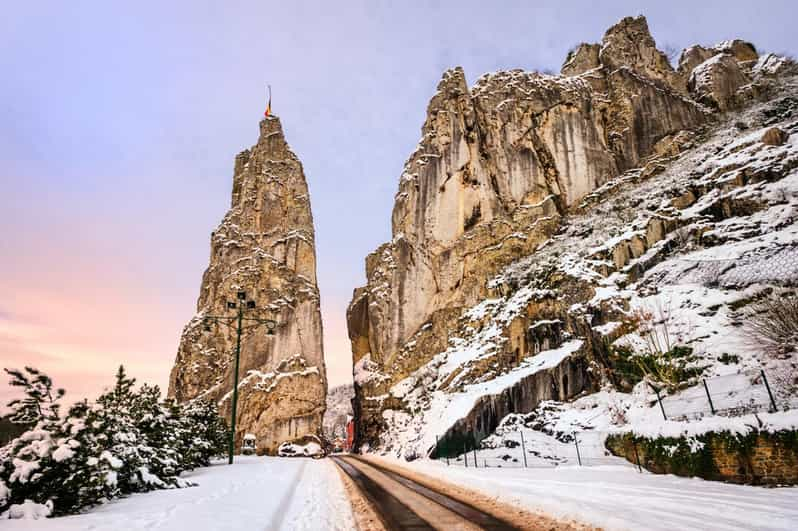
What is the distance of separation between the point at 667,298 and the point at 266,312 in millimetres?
50765

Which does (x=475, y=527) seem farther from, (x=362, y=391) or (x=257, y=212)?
(x=257, y=212)

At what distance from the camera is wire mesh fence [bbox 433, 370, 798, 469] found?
1105cm

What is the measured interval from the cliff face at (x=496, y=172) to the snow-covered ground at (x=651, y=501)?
68.7 ft

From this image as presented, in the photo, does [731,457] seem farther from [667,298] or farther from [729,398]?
[667,298]

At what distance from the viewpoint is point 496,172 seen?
43.2 metres

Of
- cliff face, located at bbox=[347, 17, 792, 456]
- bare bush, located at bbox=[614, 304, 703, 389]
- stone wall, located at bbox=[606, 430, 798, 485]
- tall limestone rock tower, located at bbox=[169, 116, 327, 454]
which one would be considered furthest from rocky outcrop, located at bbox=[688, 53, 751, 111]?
tall limestone rock tower, located at bbox=[169, 116, 327, 454]

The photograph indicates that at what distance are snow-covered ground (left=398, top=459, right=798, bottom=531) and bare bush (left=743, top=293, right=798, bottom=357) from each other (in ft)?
23.1

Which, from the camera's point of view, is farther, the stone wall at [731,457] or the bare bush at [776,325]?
the bare bush at [776,325]

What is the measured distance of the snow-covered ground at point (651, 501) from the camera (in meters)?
5.31

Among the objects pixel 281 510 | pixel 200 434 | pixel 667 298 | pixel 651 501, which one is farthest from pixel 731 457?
pixel 200 434

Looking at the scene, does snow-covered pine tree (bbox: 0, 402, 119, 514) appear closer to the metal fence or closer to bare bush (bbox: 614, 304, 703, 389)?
the metal fence

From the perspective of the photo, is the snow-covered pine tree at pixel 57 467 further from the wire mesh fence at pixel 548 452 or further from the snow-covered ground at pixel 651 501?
the wire mesh fence at pixel 548 452

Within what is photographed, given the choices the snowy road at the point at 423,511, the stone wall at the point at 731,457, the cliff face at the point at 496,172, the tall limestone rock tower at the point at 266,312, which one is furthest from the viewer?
the tall limestone rock tower at the point at 266,312

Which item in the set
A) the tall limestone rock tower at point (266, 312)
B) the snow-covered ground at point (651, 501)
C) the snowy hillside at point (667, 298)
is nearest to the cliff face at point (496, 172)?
the snowy hillside at point (667, 298)
